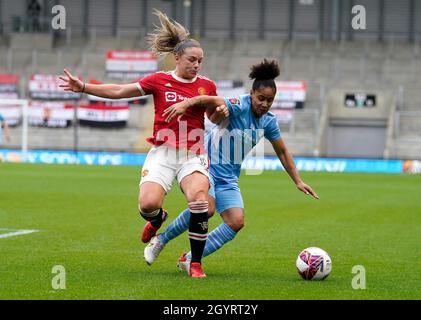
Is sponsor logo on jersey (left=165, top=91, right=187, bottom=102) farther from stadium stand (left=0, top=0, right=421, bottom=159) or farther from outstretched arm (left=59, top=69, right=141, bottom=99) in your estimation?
stadium stand (left=0, top=0, right=421, bottom=159)

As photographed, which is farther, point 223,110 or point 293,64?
point 293,64

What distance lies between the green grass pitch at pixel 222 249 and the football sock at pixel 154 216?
50 centimetres

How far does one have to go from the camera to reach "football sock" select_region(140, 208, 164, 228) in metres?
10.2

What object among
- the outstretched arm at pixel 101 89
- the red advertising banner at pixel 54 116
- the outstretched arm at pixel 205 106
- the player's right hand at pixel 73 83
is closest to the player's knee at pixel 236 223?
the outstretched arm at pixel 205 106

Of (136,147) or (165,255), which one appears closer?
(165,255)

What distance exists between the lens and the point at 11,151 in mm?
43875

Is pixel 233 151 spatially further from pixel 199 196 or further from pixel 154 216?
pixel 154 216

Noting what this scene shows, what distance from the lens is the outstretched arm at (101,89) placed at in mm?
9914

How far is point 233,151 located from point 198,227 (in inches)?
45.9

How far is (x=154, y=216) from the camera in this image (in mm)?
10367

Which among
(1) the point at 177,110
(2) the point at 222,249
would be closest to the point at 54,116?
(2) the point at 222,249

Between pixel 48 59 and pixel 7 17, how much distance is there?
553cm
